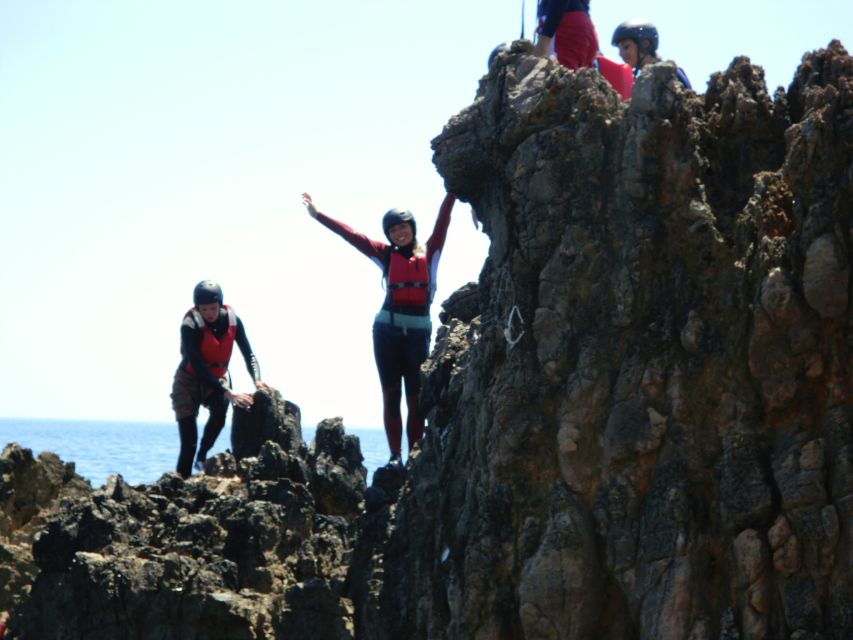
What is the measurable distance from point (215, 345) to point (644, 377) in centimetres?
948

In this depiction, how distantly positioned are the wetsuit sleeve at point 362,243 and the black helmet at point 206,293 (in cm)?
328

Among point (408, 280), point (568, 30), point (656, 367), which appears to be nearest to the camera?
point (656, 367)

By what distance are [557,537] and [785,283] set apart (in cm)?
270

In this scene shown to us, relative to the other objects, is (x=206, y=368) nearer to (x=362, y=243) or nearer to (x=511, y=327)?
(x=362, y=243)

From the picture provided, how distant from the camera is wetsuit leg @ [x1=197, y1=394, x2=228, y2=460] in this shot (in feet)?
67.2

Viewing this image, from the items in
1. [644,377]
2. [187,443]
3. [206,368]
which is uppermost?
[206,368]

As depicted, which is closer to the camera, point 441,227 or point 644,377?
point 644,377

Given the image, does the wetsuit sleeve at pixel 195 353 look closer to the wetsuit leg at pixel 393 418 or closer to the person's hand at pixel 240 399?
the person's hand at pixel 240 399

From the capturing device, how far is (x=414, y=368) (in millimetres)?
17250

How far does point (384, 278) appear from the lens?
1731 centimetres

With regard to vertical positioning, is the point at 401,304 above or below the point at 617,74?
below

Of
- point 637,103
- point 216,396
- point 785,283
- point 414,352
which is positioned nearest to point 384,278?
point 414,352

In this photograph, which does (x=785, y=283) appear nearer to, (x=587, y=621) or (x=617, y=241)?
(x=617, y=241)

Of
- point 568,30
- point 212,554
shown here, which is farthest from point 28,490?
point 568,30
